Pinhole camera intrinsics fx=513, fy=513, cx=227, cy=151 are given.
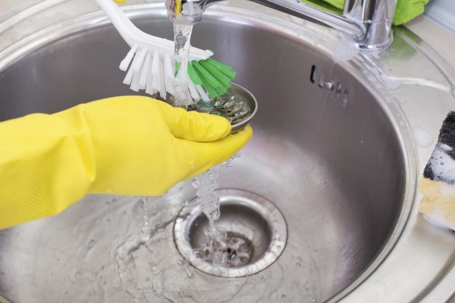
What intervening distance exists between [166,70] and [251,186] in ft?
1.03

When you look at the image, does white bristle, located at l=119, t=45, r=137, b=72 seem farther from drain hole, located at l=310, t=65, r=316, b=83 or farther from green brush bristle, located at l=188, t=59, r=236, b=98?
drain hole, located at l=310, t=65, r=316, b=83

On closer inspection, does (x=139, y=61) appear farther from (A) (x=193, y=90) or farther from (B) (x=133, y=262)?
(B) (x=133, y=262)

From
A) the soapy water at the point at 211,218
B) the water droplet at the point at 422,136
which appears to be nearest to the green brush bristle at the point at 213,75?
the soapy water at the point at 211,218

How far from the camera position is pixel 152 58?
71 centimetres

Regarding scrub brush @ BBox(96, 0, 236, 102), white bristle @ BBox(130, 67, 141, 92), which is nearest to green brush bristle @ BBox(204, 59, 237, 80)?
scrub brush @ BBox(96, 0, 236, 102)

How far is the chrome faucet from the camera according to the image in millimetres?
688

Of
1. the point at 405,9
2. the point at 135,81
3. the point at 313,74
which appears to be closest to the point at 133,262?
the point at 135,81

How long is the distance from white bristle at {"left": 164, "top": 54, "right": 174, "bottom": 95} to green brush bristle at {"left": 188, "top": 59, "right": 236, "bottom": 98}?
3 cm

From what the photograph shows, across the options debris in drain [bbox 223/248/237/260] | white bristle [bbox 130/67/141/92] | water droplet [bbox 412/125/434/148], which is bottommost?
debris in drain [bbox 223/248/237/260]

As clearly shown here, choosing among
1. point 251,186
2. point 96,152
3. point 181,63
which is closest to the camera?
point 96,152

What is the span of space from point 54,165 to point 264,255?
41cm

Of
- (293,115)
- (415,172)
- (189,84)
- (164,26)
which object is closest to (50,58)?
(164,26)

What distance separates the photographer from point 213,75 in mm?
677

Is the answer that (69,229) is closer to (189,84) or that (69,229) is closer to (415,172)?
(189,84)
